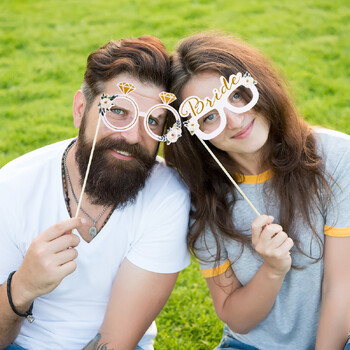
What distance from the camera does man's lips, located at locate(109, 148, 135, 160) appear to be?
89.5 inches

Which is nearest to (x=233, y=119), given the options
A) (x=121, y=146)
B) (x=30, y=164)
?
(x=121, y=146)

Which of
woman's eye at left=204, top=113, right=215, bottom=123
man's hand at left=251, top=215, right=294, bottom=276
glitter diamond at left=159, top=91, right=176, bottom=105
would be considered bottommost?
man's hand at left=251, top=215, right=294, bottom=276

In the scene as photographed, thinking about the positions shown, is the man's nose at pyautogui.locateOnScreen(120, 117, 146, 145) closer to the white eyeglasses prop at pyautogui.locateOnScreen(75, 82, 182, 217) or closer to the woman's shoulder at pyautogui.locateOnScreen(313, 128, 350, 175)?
the white eyeglasses prop at pyautogui.locateOnScreen(75, 82, 182, 217)

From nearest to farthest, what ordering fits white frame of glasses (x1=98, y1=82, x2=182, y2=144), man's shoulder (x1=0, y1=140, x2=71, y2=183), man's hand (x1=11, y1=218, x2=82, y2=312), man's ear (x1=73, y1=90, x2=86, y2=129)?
man's hand (x1=11, y1=218, x2=82, y2=312) → white frame of glasses (x1=98, y1=82, x2=182, y2=144) → man's shoulder (x1=0, y1=140, x2=71, y2=183) → man's ear (x1=73, y1=90, x2=86, y2=129)

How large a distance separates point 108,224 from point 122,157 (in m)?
0.31

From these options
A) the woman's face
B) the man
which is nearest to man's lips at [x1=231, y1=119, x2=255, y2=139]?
the woman's face

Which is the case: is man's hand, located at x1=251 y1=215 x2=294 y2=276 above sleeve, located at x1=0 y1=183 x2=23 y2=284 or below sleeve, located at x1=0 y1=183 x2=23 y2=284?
above

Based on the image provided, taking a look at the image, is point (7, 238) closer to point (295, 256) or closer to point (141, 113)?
point (141, 113)

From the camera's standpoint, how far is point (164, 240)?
2271 millimetres

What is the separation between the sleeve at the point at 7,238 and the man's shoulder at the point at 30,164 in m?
0.11

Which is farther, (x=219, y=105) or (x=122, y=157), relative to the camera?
(x=122, y=157)

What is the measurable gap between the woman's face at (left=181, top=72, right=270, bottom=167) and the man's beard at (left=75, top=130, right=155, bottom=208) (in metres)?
0.33

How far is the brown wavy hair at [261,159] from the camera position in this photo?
222cm

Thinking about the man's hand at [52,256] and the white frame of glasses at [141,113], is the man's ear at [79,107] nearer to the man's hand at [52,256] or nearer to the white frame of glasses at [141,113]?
the white frame of glasses at [141,113]
